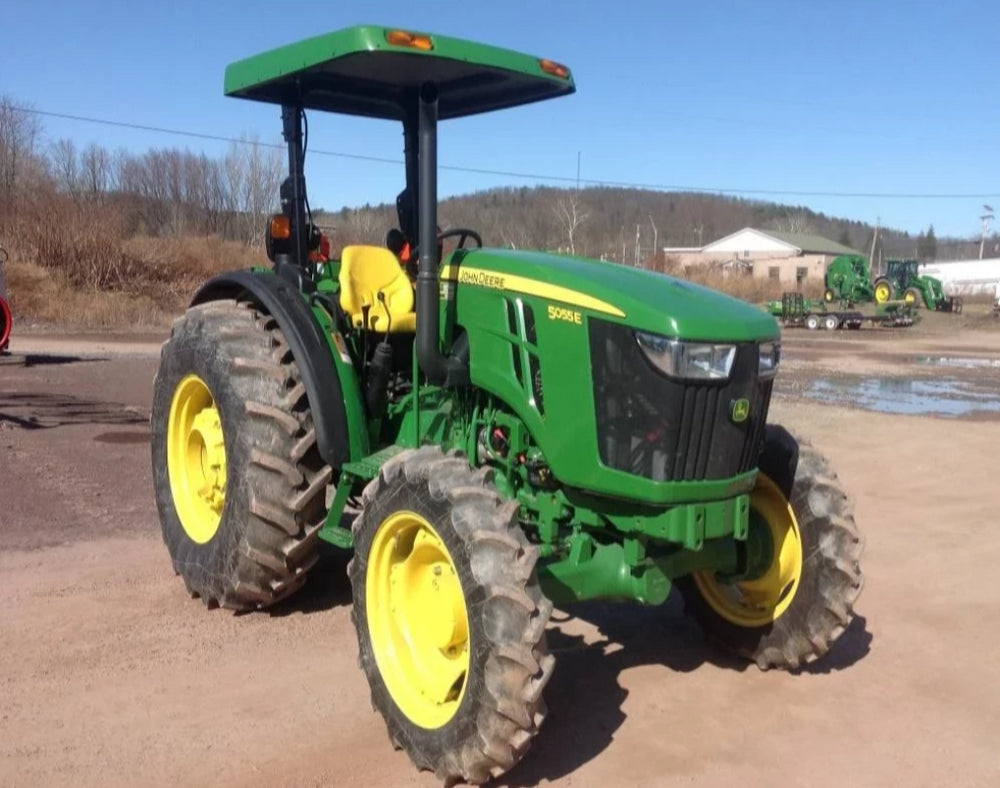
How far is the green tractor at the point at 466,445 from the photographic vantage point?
3.43 metres

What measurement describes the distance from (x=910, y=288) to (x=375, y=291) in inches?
1427

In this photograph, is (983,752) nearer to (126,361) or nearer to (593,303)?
(593,303)

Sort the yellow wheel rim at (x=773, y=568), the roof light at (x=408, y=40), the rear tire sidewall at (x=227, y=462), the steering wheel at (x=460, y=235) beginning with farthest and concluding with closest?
the rear tire sidewall at (x=227, y=462) → the steering wheel at (x=460, y=235) → the yellow wheel rim at (x=773, y=568) → the roof light at (x=408, y=40)

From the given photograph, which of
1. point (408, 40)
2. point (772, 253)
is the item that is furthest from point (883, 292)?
point (772, 253)

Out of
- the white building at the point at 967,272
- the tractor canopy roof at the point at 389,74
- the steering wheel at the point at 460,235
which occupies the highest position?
the tractor canopy roof at the point at 389,74

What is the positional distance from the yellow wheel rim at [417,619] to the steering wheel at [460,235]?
138 cm

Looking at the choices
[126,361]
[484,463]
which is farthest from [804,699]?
[126,361]

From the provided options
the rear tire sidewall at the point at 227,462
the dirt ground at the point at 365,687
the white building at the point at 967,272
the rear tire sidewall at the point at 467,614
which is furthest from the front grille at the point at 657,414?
the white building at the point at 967,272

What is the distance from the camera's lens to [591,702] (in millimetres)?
4055

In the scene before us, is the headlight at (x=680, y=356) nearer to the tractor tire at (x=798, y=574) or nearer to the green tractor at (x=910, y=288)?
the tractor tire at (x=798, y=574)

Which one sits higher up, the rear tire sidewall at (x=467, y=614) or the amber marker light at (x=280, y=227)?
the amber marker light at (x=280, y=227)

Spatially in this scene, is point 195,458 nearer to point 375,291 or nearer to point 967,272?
point 375,291

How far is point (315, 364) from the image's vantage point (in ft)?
14.9

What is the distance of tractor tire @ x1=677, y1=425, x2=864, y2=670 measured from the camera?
412 cm
